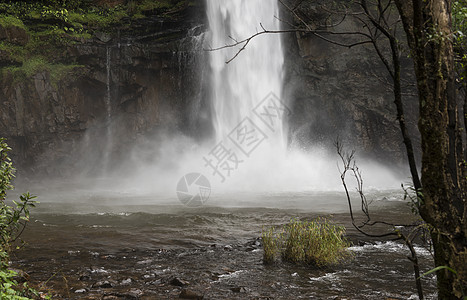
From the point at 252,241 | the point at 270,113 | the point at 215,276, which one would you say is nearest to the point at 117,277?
the point at 215,276

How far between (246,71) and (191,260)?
67.0 ft

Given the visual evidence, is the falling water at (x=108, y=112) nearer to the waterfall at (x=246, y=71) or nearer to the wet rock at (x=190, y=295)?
the waterfall at (x=246, y=71)

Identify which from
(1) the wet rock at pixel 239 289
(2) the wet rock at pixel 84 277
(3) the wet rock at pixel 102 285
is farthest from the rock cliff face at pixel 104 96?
(1) the wet rock at pixel 239 289

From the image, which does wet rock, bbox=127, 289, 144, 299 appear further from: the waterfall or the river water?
the waterfall

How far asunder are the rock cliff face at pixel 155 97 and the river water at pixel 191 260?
43.2 feet

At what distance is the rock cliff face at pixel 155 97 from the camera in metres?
24.2

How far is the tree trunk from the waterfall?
23.1 meters

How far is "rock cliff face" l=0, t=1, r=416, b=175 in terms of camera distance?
2416cm

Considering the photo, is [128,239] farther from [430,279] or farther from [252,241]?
[430,279]

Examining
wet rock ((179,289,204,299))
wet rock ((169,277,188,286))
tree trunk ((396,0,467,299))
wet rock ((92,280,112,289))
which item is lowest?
wet rock ((179,289,204,299))

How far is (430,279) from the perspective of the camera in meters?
6.24

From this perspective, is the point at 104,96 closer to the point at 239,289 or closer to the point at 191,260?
the point at 191,260

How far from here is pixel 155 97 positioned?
1059 inches

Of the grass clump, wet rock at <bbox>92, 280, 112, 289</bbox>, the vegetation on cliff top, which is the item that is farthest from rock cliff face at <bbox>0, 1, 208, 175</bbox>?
wet rock at <bbox>92, 280, 112, 289</bbox>
